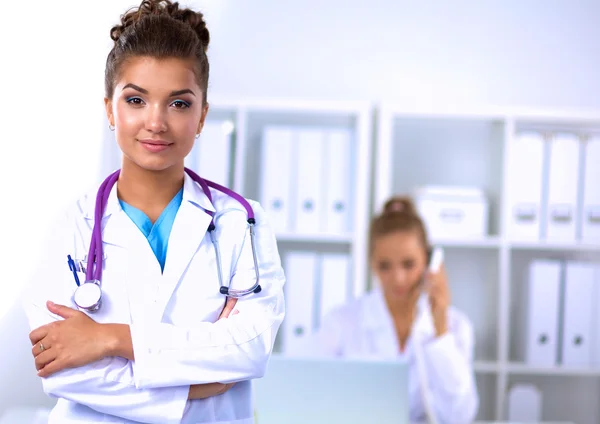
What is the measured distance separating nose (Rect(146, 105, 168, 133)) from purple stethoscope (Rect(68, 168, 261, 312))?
0.16 m

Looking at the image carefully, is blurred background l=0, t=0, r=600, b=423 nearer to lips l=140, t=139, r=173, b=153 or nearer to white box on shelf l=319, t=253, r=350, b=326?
white box on shelf l=319, t=253, r=350, b=326

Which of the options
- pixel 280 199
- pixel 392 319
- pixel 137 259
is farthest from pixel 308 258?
pixel 137 259

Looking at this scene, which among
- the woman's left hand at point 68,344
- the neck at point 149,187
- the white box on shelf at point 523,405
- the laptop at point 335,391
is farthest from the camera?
the white box on shelf at point 523,405

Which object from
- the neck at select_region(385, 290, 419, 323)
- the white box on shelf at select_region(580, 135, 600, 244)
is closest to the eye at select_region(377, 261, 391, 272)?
the neck at select_region(385, 290, 419, 323)

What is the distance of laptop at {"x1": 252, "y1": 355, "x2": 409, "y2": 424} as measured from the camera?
5.24 feet

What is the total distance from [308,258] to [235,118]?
728mm

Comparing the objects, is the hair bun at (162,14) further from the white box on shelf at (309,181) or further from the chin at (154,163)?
the white box on shelf at (309,181)

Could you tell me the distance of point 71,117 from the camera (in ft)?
7.14

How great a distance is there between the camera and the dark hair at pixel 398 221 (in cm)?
298

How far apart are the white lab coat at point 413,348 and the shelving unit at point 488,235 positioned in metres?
0.53

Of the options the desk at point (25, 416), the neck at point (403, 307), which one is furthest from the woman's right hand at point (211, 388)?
the neck at point (403, 307)

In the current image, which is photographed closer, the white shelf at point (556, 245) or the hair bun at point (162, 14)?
the hair bun at point (162, 14)

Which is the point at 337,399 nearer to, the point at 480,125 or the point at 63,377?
the point at 63,377

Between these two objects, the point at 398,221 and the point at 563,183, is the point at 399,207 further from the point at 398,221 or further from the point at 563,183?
the point at 563,183
